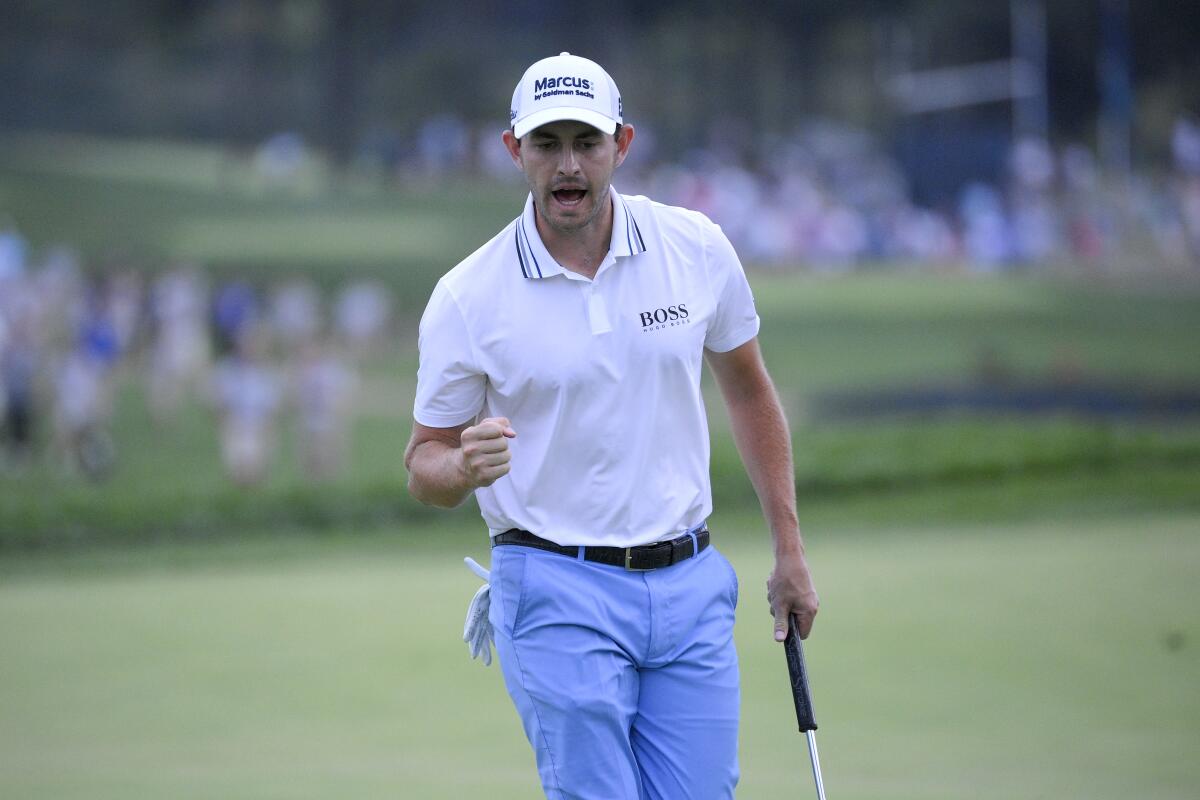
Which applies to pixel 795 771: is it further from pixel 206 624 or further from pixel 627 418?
pixel 206 624

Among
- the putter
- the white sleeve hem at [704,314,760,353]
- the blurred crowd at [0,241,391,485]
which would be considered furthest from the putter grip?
the blurred crowd at [0,241,391,485]

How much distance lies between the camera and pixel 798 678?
13.6 feet

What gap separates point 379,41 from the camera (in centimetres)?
2289

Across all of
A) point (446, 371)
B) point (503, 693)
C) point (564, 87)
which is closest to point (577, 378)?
point (446, 371)

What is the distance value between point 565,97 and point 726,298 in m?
0.64

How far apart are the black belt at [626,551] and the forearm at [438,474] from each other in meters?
0.17

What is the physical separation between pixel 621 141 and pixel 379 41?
64.7ft

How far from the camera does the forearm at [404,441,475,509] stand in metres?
3.60

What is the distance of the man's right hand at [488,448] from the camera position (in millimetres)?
3463

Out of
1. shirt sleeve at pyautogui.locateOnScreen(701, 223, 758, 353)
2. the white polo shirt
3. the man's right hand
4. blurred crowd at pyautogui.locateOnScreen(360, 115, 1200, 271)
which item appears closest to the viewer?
the man's right hand

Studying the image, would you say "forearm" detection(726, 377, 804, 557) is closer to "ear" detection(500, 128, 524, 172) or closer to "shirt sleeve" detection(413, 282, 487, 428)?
"shirt sleeve" detection(413, 282, 487, 428)

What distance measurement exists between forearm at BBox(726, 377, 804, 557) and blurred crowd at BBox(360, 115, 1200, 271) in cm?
1764

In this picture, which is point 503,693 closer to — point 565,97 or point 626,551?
point 626,551

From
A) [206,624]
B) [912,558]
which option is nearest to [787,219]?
[912,558]
